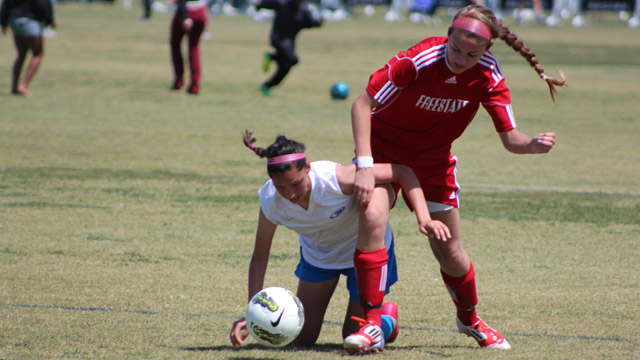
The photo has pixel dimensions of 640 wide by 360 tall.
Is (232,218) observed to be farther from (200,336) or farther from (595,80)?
(595,80)

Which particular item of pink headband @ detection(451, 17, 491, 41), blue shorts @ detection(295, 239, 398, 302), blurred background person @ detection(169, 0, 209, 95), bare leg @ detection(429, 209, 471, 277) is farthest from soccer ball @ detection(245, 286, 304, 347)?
blurred background person @ detection(169, 0, 209, 95)

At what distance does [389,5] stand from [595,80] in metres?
32.8

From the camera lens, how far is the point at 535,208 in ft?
25.9

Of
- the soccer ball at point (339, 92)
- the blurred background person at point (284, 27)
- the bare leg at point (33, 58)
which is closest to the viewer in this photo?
the bare leg at point (33, 58)

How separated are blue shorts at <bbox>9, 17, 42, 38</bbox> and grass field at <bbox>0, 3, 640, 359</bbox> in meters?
1.26

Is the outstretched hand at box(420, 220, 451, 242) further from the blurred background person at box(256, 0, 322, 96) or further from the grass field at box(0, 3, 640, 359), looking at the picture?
the blurred background person at box(256, 0, 322, 96)

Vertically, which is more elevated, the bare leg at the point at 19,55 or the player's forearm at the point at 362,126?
the player's forearm at the point at 362,126

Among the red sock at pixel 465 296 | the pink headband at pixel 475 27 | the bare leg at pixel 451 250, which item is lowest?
the red sock at pixel 465 296

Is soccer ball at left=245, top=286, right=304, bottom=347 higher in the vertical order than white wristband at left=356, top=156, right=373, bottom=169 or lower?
lower

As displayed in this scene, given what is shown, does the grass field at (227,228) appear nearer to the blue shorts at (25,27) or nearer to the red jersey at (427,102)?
the red jersey at (427,102)

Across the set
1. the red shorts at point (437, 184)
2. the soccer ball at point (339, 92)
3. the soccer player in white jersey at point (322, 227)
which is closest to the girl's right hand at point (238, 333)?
the soccer player in white jersey at point (322, 227)

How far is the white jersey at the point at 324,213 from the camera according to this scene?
4355 millimetres

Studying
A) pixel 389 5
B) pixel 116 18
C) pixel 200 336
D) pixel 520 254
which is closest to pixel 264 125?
pixel 520 254

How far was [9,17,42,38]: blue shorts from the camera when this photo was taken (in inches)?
582
